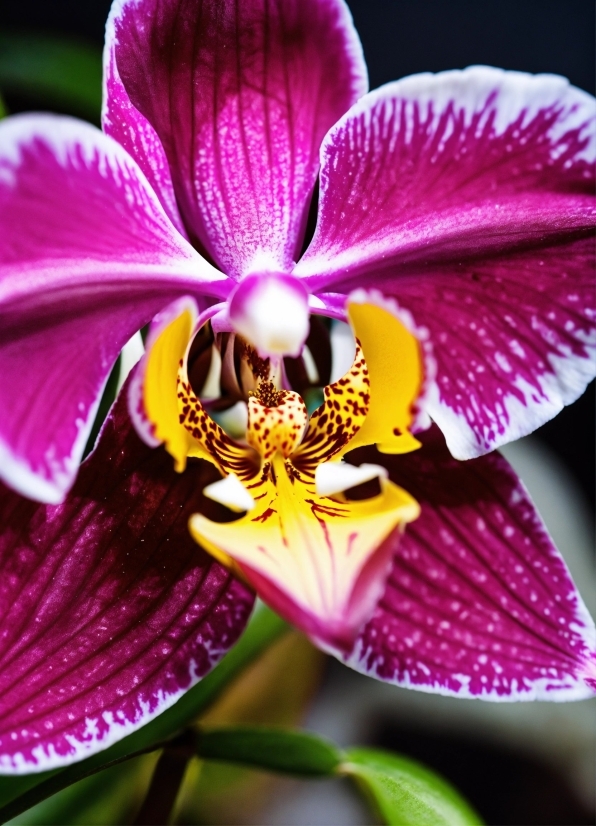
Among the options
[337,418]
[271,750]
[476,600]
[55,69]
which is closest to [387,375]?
[337,418]

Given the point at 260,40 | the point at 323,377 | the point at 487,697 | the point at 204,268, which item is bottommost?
the point at 487,697

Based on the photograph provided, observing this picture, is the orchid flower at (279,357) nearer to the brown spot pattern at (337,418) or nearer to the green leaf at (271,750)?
the brown spot pattern at (337,418)

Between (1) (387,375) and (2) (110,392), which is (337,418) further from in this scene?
(2) (110,392)

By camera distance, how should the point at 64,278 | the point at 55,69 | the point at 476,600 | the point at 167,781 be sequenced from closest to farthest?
1. the point at 64,278
2. the point at 476,600
3. the point at 167,781
4. the point at 55,69

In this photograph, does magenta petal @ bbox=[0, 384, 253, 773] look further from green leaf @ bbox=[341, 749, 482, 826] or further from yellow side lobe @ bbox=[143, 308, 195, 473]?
green leaf @ bbox=[341, 749, 482, 826]

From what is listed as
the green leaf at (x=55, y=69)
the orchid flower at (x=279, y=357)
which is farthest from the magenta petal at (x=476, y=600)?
the green leaf at (x=55, y=69)

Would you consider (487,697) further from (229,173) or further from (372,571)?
(229,173)

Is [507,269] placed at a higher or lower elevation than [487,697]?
higher

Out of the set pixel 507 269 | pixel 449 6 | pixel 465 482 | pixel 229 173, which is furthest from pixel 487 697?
pixel 449 6

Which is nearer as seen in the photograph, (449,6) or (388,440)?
(388,440)
